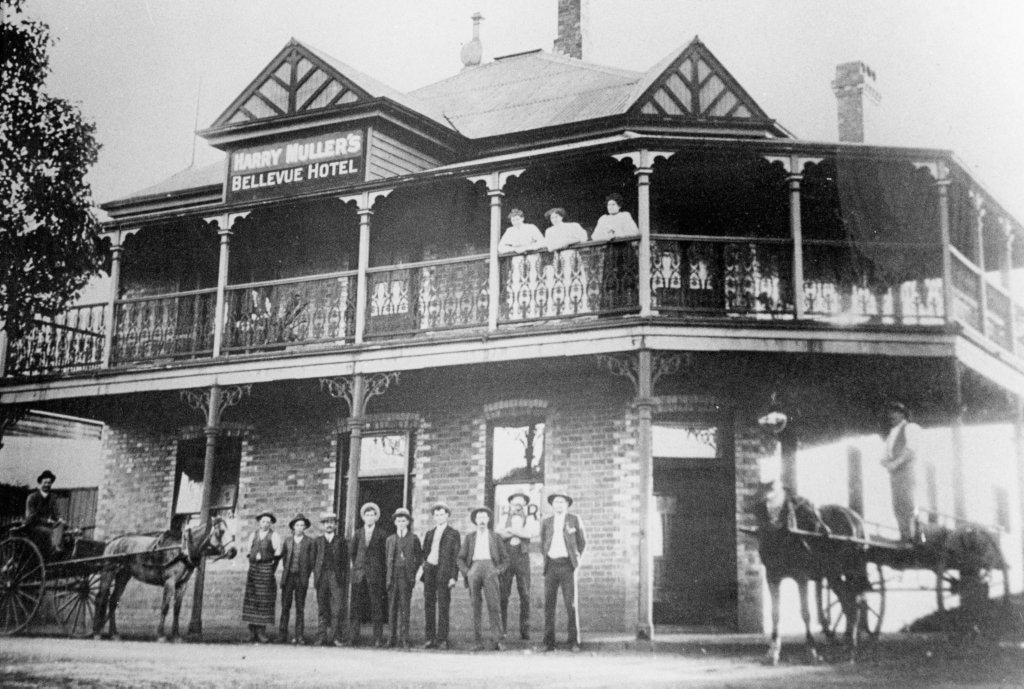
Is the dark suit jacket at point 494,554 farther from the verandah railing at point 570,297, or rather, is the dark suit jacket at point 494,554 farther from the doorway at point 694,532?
the verandah railing at point 570,297

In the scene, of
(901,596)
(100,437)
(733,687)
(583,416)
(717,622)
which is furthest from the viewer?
(100,437)

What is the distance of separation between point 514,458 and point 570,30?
9183mm

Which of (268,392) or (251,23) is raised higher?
(251,23)

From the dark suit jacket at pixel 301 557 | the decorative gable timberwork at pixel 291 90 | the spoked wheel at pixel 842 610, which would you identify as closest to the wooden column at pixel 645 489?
the spoked wheel at pixel 842 610

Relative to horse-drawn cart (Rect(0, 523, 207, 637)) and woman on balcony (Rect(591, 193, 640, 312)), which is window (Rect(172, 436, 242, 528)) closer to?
horse-drawn cart (Rect(0, 523, 207, 637))

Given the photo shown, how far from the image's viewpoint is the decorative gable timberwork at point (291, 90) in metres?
16.4

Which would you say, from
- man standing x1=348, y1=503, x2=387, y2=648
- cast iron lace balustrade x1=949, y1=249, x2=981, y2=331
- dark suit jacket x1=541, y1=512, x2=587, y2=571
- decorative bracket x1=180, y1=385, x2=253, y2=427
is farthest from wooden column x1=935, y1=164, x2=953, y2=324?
decorative bracket x1=180, y1=385, x2=253, y2=427

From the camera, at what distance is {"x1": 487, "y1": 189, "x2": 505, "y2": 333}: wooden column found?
1314cm

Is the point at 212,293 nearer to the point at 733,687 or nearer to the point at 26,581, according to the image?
the point at 26,581

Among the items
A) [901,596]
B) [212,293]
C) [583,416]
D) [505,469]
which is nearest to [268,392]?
[212,293]

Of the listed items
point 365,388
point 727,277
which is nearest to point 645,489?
point 727,277

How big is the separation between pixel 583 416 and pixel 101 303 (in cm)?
695

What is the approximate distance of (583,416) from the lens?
13727 mm

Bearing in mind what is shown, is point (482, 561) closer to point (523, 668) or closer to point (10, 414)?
point (523, 668)
